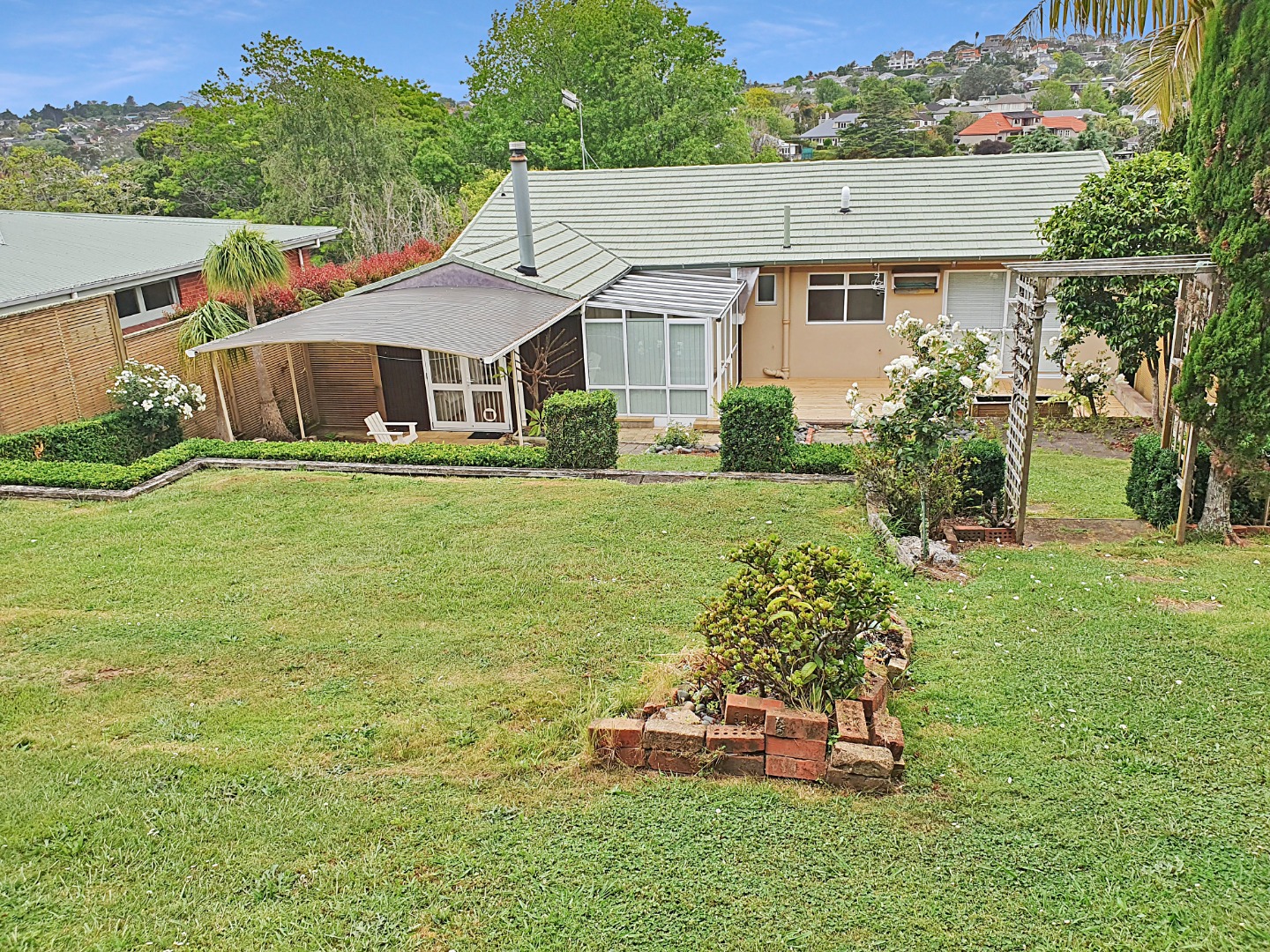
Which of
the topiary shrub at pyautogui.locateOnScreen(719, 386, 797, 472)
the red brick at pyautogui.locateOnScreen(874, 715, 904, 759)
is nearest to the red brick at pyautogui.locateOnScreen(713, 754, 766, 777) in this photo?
the red brick at pyautogui.locateOnScreen(874, 715, 904, 759)

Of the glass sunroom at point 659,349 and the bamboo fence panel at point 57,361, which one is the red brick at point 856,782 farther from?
the bamboo fence panel at point 57,361

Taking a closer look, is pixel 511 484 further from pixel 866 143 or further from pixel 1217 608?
pixel 866 143

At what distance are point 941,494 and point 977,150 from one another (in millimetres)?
109424

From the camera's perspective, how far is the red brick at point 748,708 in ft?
17.1

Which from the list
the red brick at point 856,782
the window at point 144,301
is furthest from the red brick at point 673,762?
the window at point 144,301

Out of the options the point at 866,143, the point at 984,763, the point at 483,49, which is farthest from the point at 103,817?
the point at 866,143

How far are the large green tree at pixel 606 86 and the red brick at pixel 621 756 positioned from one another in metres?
38.0

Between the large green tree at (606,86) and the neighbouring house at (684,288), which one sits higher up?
the large green tree at (606,86)

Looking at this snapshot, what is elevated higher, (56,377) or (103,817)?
(56,377)

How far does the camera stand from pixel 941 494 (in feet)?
30.8

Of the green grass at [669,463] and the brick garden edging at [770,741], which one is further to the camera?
the green grass at [669,463]

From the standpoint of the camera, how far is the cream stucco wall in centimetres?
1947

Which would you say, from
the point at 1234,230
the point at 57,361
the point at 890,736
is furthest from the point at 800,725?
the point at 57,361

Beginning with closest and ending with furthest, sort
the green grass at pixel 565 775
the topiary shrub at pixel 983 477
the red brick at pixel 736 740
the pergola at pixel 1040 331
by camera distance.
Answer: the green grass at pixel 565 775
the red brick at pixel 736 740
the pergola at pixel 1040 331
the topiary shrub at pixel 983 477
